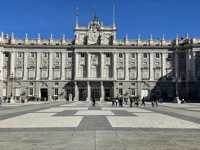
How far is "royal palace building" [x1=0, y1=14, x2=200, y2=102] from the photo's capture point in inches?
3071

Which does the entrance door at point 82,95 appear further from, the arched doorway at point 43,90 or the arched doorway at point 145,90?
the arched doorway at point 145,90

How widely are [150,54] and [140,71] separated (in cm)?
594

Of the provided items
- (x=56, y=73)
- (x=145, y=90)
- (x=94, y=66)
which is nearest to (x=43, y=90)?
(x=56, y=73)

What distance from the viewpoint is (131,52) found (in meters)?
79.3

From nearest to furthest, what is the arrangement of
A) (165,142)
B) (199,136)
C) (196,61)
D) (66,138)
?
(165,142) → (66,138) → (199,136) → (196,61)

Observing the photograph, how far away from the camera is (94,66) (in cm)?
7962

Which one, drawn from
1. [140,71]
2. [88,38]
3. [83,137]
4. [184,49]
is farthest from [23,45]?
[83,137]

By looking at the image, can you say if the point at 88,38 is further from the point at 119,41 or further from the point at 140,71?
the point at 140,71

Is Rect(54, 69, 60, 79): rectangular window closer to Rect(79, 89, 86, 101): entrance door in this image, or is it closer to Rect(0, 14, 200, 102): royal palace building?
Rect(0, 14, 200, 102): royal palace building

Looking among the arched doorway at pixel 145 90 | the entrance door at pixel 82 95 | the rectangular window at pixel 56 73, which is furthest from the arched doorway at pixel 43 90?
the arched doorway at pixel 145 90

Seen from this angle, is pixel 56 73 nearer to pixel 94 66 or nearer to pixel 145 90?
pixel 94 66

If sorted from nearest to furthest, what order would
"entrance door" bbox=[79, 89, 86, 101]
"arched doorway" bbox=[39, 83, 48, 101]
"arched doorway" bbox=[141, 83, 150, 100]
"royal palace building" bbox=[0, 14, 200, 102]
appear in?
"royal palace building" bbox=[0, 14, 200, 102], "entrance door" bbox=[79, 89, 86, 101], "arched doorway" bbox=[39, 83, 48, 101], "arched doorway" bbox=[141, 83, 150, 100]

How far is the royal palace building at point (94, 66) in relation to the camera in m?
78.0

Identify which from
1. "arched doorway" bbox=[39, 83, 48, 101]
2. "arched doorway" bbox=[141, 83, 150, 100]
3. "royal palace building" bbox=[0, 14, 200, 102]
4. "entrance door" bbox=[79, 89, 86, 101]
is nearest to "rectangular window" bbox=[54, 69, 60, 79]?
"royal palace building" bbox=[0, 14, 200, 102]
